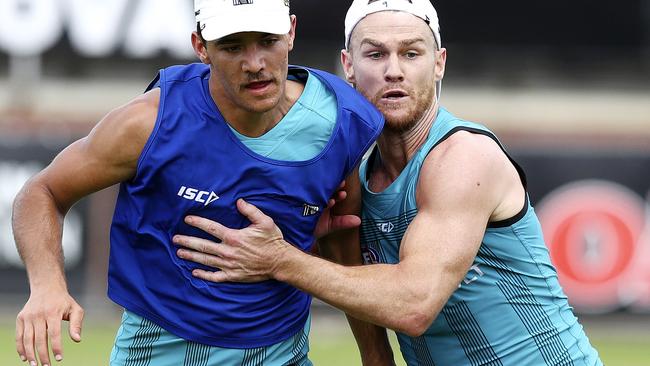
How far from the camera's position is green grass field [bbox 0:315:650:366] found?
9.98m

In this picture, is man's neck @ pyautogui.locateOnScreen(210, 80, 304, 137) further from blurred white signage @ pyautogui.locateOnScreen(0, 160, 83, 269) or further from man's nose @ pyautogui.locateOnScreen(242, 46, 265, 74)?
blurred white signage @ pyautogui.locateOnScreen(0, 160, 83, 269)

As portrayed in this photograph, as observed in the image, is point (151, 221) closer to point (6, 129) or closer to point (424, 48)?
point (424, 48)

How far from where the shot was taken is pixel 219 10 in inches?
181

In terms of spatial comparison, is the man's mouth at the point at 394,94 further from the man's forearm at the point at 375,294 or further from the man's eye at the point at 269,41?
the man's forearm at the point at 375,294

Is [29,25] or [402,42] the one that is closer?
[402,42]

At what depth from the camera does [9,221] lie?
11633mm

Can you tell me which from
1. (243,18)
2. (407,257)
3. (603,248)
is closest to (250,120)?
(243,18)

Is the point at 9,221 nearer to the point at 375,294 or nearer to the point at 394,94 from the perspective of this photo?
the point at 394,94

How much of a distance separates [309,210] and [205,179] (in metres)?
0.44

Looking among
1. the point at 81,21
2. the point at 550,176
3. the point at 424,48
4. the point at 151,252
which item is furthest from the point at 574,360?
the point at 81,21

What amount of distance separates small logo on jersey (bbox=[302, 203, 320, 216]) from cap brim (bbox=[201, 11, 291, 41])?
67cm

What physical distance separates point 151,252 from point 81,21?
892 centimetres

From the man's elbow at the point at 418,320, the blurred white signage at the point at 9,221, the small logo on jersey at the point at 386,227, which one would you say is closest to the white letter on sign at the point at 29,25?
the blurred white signage at the point at 9,221

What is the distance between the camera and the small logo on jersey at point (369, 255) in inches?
205
